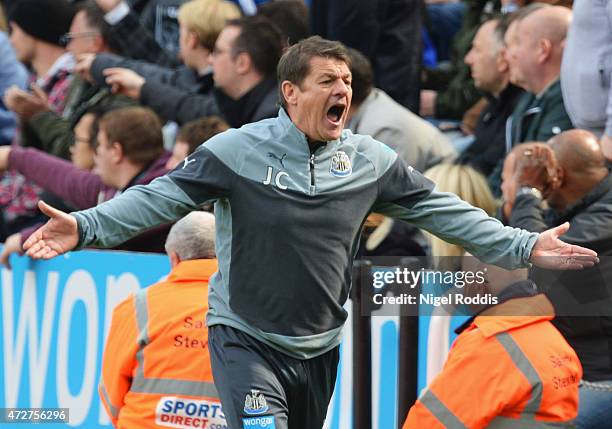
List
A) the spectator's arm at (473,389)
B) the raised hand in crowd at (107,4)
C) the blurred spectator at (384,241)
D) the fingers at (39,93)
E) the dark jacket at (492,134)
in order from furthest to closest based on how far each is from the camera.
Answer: the raised hand in crowd at (107,4)
the fingers at (39,93)
the dark jacket at (492,134)
the blurred spectator at (384,241)
the spectator's arm at (473,389)

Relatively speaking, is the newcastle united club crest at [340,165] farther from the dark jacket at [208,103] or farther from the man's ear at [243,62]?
the man's ear at [243,62]

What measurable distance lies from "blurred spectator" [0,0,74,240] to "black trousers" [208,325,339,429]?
14.8 ft

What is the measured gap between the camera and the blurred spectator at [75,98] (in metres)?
9.57

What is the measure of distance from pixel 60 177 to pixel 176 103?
98cm

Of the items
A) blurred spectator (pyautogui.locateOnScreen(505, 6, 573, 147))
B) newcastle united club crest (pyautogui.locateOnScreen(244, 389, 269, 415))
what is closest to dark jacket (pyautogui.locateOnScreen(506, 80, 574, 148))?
blurred spectator (pyautogui.locateOnScreen(505, 6, 573, 147))

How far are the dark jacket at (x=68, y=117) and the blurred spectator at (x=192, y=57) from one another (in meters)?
0.17

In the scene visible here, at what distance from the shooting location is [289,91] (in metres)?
5.45

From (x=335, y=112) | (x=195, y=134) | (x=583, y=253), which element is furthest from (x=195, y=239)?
(x=583, y=253)

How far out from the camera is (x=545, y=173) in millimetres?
6449

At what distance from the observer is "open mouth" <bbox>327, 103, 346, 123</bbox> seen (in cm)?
536

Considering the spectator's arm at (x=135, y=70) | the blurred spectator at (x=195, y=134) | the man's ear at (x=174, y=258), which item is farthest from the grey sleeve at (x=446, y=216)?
the spectator's arm at (x=135, y=70)

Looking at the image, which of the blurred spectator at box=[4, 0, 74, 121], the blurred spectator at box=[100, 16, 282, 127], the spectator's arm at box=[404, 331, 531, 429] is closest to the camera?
the spectator's arm at box=[404, 331, 531, 429]

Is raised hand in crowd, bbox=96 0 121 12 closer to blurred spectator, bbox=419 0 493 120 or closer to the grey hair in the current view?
blurred spectator, bbox=419 0 493 120

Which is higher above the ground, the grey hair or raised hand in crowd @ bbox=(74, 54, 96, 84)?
raised hand in crowd @ bbox=(74, 54, 96, 84)
